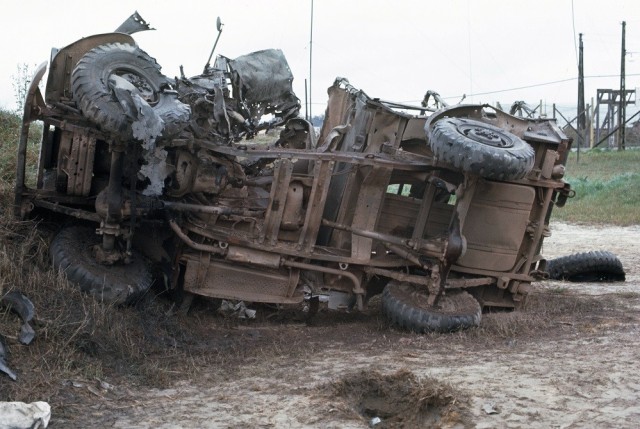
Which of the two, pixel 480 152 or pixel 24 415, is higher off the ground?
pixel 480 152

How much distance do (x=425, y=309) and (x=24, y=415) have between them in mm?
3950

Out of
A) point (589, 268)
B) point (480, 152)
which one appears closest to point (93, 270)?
point (480, 152)

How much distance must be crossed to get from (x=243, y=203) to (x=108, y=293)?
1588mm

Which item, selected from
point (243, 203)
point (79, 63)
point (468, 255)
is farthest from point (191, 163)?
point (468, 255)

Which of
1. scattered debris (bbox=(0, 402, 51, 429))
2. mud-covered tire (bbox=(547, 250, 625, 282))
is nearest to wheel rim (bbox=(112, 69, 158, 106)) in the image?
scattered debris (bbox=(0, 402, 51, 429))

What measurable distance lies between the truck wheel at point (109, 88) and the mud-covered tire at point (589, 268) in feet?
18.5

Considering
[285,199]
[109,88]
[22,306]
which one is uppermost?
[109,88]

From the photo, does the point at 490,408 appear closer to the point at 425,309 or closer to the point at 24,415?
the point at 425,309

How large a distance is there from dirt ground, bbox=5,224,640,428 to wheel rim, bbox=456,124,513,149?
1.58 meters

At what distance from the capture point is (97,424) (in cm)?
567

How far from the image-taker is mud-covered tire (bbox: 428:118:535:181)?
7715 mm

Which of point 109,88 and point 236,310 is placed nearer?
point 109,88

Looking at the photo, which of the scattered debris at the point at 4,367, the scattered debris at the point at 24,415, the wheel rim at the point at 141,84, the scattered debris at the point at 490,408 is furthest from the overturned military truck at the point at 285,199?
the scattered debris at the point at 24,415

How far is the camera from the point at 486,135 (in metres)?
8.16
